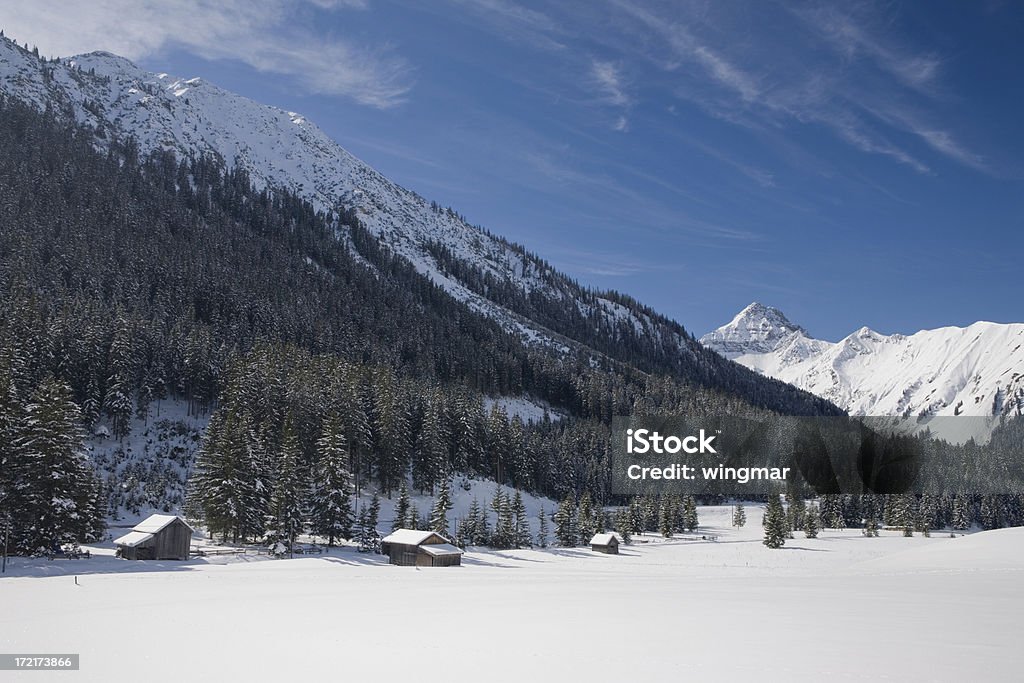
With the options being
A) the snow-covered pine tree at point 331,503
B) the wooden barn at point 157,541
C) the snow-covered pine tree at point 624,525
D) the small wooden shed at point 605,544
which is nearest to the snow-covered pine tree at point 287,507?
the snow-covered pine tree at point 331,503

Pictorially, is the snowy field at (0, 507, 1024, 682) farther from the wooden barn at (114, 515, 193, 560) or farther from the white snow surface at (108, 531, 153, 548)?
the wooden barn at (114, 515, 193, 560)

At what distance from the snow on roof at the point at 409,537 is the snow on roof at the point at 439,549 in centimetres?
76

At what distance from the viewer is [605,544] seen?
82.3m

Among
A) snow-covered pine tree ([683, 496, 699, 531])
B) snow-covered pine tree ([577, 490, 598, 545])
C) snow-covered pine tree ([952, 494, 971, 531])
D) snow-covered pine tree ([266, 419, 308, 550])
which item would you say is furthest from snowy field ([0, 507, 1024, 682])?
snow-covered pine tree ([952, 494, 971, 531])

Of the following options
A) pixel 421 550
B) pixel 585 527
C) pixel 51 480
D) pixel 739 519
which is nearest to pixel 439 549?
pixel 421 550

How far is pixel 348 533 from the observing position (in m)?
66.6

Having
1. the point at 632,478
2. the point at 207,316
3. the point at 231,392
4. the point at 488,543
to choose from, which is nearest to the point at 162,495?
the point at 231,392

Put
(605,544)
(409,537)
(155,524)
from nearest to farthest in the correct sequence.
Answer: (155,524) → (409,537) → (605,544)

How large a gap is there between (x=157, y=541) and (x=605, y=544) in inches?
1989

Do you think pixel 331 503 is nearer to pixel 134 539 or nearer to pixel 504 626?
pixel 134 539

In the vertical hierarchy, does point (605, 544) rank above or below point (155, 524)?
below

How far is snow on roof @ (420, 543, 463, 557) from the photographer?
58.7 meters

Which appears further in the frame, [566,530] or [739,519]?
[739,519]

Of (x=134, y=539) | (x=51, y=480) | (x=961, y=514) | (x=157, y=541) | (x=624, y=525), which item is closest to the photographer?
(x=51, y=480)
